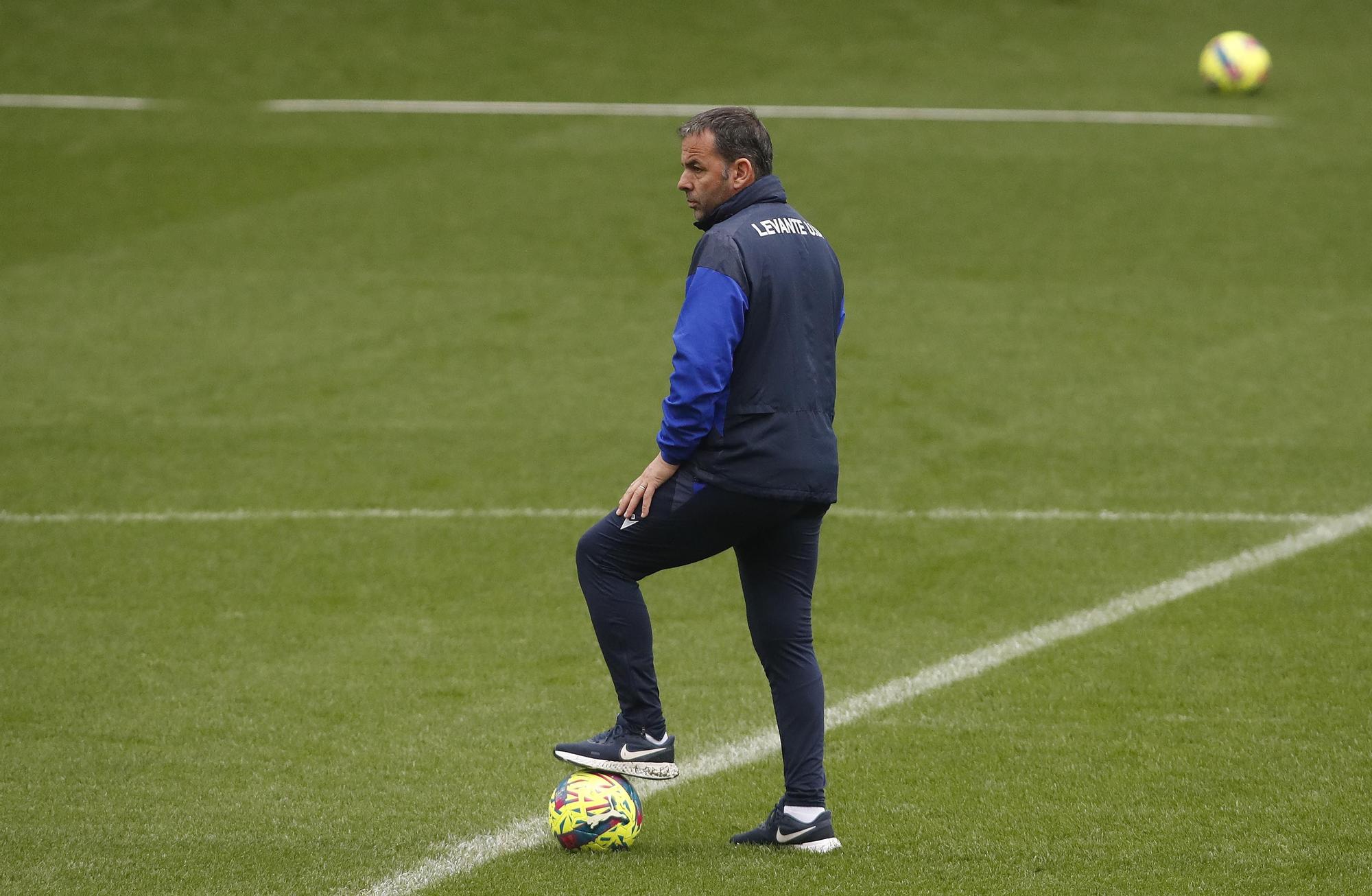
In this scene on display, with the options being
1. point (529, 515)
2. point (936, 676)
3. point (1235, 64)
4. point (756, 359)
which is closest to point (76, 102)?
point (529, 515)

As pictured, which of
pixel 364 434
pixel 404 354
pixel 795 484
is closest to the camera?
pixel 795 484

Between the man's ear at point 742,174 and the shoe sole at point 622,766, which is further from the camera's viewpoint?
the shoe sole at point 622,766

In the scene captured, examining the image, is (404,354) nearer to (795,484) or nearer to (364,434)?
(364,434)

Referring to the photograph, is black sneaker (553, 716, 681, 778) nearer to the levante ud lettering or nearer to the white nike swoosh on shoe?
the white nike swoosh on shoe

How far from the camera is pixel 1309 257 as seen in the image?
49.1 feet

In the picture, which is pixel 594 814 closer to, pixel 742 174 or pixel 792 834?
pixel 792 834

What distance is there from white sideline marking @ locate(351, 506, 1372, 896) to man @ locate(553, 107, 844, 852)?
43 centimetres

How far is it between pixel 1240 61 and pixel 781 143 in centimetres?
572

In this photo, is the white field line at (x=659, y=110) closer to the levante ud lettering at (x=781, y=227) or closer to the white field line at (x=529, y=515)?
the white field line at (x=529, y=515)

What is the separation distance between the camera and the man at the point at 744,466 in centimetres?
486

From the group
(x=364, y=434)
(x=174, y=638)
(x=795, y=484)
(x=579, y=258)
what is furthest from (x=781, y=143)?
(x=795, y=484)

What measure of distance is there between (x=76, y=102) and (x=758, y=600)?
16301 millimetres

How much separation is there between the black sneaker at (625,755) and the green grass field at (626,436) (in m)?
0.28

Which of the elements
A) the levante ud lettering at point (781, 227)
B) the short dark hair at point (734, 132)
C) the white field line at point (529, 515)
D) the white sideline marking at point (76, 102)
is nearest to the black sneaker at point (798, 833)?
the levante ud lettering at point (781, 227)
